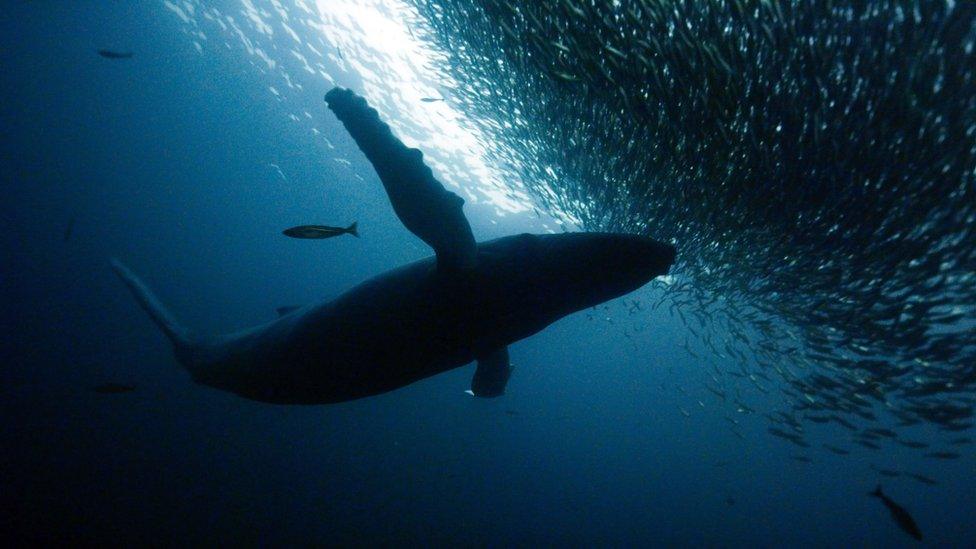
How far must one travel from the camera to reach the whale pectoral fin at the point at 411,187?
85.6 inches

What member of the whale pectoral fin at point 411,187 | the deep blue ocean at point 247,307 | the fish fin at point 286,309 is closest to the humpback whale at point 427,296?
the whale pectoral fin at point 411,187

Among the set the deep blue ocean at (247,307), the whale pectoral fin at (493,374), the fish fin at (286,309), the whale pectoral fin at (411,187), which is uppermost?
the whale pectoral fin at (411,187)

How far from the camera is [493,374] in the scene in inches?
150

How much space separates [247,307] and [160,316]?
51.2 metres

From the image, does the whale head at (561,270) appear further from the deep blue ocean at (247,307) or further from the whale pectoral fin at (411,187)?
the deep blue ocean at (247,307)

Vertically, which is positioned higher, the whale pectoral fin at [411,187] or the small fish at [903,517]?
the small fish at [903,517]

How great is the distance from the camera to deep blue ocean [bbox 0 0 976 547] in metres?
18.4

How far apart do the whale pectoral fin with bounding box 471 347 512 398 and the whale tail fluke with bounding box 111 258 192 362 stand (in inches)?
126

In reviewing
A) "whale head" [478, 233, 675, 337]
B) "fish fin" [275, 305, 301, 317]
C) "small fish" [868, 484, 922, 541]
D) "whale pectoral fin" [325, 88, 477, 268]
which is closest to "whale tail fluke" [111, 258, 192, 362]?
"fish fin" [275, 305, 301, 317]

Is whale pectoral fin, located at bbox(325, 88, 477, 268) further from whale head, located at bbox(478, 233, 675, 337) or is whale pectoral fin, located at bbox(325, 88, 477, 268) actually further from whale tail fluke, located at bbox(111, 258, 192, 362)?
whale tail fluke, located at bbox(111, 258, 192, 362)

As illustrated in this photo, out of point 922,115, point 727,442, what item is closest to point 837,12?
point 922,115

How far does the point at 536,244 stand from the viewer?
2.53 metres

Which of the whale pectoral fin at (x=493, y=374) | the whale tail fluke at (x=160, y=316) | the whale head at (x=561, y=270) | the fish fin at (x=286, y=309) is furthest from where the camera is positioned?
the whale tail fluke at (x=160, y=316)

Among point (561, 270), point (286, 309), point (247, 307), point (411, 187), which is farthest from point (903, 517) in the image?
point (247, 307)
